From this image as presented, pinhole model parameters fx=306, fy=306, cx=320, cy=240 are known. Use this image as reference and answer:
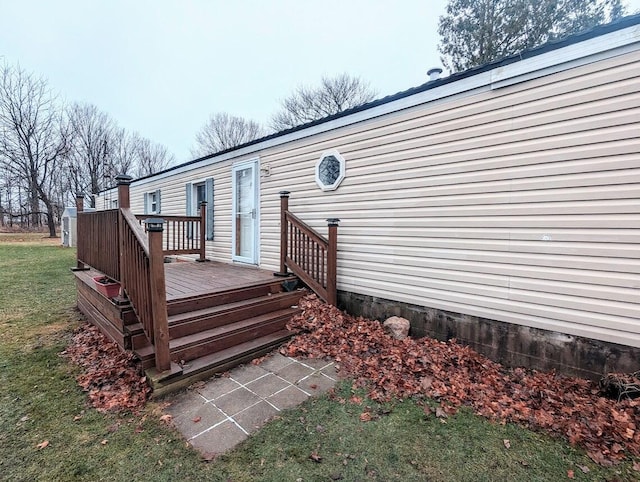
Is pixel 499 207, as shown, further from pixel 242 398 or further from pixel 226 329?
pixel 226 329

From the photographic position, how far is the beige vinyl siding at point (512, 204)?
2607 mm

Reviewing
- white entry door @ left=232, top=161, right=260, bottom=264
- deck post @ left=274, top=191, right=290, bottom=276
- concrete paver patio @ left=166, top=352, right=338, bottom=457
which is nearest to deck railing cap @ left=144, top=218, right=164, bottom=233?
concrete paver patio @ left=166, top=352, right=338, bottom=457

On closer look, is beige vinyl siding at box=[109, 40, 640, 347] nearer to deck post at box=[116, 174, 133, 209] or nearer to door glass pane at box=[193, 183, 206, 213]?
deck post at box=[116, 174, 133, 209]

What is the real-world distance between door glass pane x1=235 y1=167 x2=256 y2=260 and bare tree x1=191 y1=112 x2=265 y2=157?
20.9 meters

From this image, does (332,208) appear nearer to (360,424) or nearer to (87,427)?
(360,424)

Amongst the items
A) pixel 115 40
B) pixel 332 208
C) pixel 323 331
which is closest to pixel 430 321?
pixel 323 331

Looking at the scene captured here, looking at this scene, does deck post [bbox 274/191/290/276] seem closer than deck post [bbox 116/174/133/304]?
No

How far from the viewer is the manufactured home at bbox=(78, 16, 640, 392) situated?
2.62 metres

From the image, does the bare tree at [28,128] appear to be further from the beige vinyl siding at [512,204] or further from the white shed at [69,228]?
the beige vinyl siding at [512,204]

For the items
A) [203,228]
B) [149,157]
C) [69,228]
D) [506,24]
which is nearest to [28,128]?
[69,228]

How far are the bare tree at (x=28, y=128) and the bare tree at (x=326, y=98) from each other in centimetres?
1559

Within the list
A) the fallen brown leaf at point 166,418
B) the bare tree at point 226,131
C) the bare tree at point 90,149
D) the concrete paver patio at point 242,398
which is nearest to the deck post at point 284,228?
the concrete paver patio at point 242,398

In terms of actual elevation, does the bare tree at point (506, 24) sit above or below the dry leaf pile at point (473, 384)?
above

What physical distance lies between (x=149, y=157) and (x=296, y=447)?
33.6m
